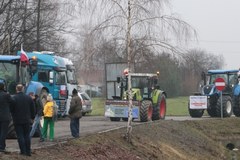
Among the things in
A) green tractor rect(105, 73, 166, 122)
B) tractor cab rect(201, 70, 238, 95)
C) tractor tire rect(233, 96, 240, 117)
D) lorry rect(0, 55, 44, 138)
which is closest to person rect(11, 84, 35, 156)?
lorry rect(0, 55, 44, 138)

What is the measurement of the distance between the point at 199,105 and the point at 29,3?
21225mm

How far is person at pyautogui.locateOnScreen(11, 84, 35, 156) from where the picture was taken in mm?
14219

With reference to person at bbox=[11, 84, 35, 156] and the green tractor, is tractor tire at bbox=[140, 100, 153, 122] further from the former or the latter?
person at bbox=[11, 84, 35, 156]

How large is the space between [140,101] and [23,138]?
14452mm

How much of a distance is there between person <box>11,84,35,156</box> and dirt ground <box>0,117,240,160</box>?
0.34 metres

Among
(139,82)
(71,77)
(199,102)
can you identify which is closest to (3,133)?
(139,82)

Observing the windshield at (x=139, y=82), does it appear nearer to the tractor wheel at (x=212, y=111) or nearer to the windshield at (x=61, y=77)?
the windshield at (x=61, y=77)

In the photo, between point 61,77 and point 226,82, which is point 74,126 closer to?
point 61,77

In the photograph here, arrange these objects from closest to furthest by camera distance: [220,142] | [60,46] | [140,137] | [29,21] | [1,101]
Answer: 1. [1,101]
2. [140,137]
3. [220,142]
4. [29,21]
5. [60,46]

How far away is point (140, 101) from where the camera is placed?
92.7 ft

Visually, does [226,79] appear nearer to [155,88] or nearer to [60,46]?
[155,88]

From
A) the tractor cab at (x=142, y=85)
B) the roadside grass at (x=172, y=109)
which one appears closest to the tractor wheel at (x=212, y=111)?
the tractor cab at (x=142, y=85)

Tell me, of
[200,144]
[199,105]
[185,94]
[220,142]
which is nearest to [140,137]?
[200,144]

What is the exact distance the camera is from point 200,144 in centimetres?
2419
